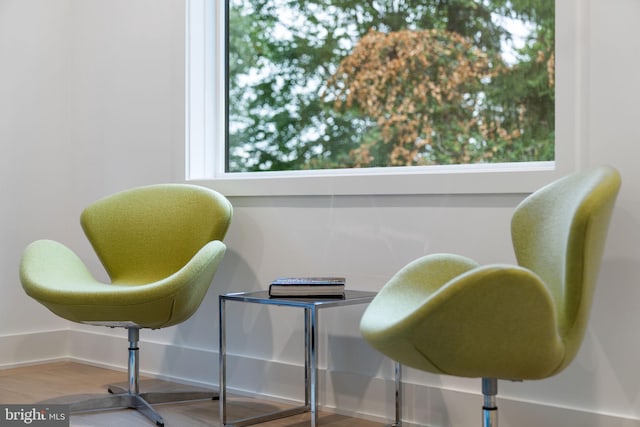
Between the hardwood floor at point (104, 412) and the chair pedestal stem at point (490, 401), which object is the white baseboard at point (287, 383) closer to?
the hardwood floor at point (104, 412)

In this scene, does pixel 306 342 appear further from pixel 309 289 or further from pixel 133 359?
pixel 133 359

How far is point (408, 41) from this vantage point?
347cm

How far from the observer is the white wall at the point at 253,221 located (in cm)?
269

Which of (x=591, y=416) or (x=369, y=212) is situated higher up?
(x=369, y=212)

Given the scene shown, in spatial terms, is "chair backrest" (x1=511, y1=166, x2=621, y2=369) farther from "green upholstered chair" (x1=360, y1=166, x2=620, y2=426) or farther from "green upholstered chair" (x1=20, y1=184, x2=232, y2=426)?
"green upholstered chair" (x1=20, y1=184, x2=232, y2=426)

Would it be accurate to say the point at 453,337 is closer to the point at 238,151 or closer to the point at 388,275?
the point at 388,275

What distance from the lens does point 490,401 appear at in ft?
7.53

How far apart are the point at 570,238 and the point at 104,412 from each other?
212 centimetres

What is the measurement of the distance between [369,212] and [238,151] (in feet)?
3.44

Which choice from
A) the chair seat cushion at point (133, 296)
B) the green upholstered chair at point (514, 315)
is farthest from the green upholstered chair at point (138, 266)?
the green upholstered chair at point (514, 315)

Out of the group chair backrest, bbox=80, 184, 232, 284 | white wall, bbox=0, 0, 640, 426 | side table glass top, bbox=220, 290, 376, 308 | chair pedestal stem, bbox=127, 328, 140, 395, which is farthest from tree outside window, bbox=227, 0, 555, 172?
chair pedestal stem, bbox=127, 328, 140, 395

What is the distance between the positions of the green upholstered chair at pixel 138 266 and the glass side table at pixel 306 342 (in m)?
0.20

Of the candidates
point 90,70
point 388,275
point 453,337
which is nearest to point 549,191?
point 453,337

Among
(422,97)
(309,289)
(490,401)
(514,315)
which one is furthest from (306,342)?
(514,315)
